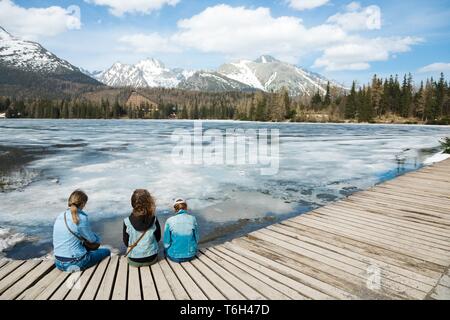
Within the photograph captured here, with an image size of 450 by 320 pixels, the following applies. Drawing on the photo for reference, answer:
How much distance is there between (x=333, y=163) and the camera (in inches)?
→ 741

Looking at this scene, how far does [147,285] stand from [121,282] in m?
0.39

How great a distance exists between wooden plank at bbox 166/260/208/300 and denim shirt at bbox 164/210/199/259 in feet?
0.65

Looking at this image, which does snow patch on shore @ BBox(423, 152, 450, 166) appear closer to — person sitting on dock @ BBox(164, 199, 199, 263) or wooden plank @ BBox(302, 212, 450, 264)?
wooden plank @ BBox(302, 212, 450, 264)

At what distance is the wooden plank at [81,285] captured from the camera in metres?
4.16

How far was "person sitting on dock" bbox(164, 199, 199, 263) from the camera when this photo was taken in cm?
517

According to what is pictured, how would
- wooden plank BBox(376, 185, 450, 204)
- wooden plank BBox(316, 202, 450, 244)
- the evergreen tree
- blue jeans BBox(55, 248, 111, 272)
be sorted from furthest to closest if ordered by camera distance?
the evergreen tree → wooden plank BBox(376, 185, 450, 204) → wooden plank BBox(316, 202, 450, 244) → blue jeans BBox(55, 248, 111, 272)

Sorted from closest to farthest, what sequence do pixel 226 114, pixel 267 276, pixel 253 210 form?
pixel 267 276 → pixel 253 210 → pixel 226 114

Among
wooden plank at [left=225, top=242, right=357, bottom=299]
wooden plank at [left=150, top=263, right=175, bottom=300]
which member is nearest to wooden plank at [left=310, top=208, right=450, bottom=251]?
wooden plank at [left=225, top=242, right=357, bottom=299]

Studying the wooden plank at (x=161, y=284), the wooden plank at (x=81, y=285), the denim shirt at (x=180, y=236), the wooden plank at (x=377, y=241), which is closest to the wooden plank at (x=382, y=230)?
the wooden plank at (x=377, y=241)

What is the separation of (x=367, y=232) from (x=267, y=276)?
2.97m

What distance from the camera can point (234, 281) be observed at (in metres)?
4.61

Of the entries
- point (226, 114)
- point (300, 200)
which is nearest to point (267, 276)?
point (300, 200)

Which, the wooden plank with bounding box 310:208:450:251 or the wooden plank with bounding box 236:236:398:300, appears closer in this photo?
the wooden plank with bounding box 236:236:398:300
